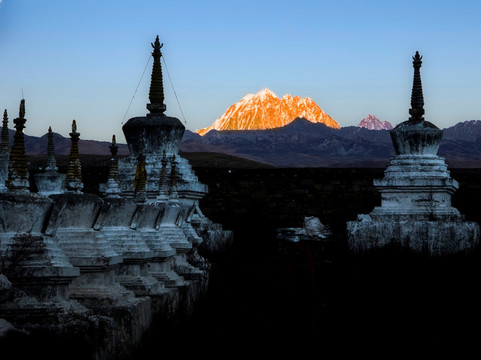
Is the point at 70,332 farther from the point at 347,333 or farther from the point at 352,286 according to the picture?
the point at 352,286

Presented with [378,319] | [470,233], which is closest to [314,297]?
[378,319]

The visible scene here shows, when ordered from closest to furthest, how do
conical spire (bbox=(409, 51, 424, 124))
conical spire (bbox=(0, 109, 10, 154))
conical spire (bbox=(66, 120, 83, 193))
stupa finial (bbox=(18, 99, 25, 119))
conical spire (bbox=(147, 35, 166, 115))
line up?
stupa finial (bbox=(18, 99, 25, 119))
conical spire (bbox=(66, 120, 83, 193))
conical spire (bbox=(0, 109, 10, 154))
conical spire (bbox=(147, 35, 166, 115))
conical spire (bbox=(409, 51, 424, 124))

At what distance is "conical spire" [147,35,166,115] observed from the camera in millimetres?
18578

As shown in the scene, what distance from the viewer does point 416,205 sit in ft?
63.9

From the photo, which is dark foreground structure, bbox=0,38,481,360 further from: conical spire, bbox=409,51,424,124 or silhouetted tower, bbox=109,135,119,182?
conical spire, bbox=409,51,424,124

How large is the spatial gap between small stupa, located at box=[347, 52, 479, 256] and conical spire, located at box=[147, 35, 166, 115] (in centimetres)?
437

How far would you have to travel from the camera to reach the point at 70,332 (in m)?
6.89

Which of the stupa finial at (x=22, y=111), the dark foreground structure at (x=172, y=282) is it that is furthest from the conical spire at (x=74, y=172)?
the stupa finial at (x=22, y=111)

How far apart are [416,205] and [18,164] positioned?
13.5 metres

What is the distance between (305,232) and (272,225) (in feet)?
12.9

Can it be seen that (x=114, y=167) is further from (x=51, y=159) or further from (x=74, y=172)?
(x=51, y=159)

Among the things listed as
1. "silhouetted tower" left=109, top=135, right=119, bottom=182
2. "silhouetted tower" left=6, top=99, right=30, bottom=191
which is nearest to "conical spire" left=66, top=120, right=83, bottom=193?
"silhouetted tower" left=6, top=99, right=30, bottom=191

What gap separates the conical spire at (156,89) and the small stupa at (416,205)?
14.3 feet

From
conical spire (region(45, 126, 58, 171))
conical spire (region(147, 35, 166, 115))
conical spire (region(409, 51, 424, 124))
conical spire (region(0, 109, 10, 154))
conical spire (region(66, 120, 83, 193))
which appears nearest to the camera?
conical spire (region(66, 120, 83, 193))
